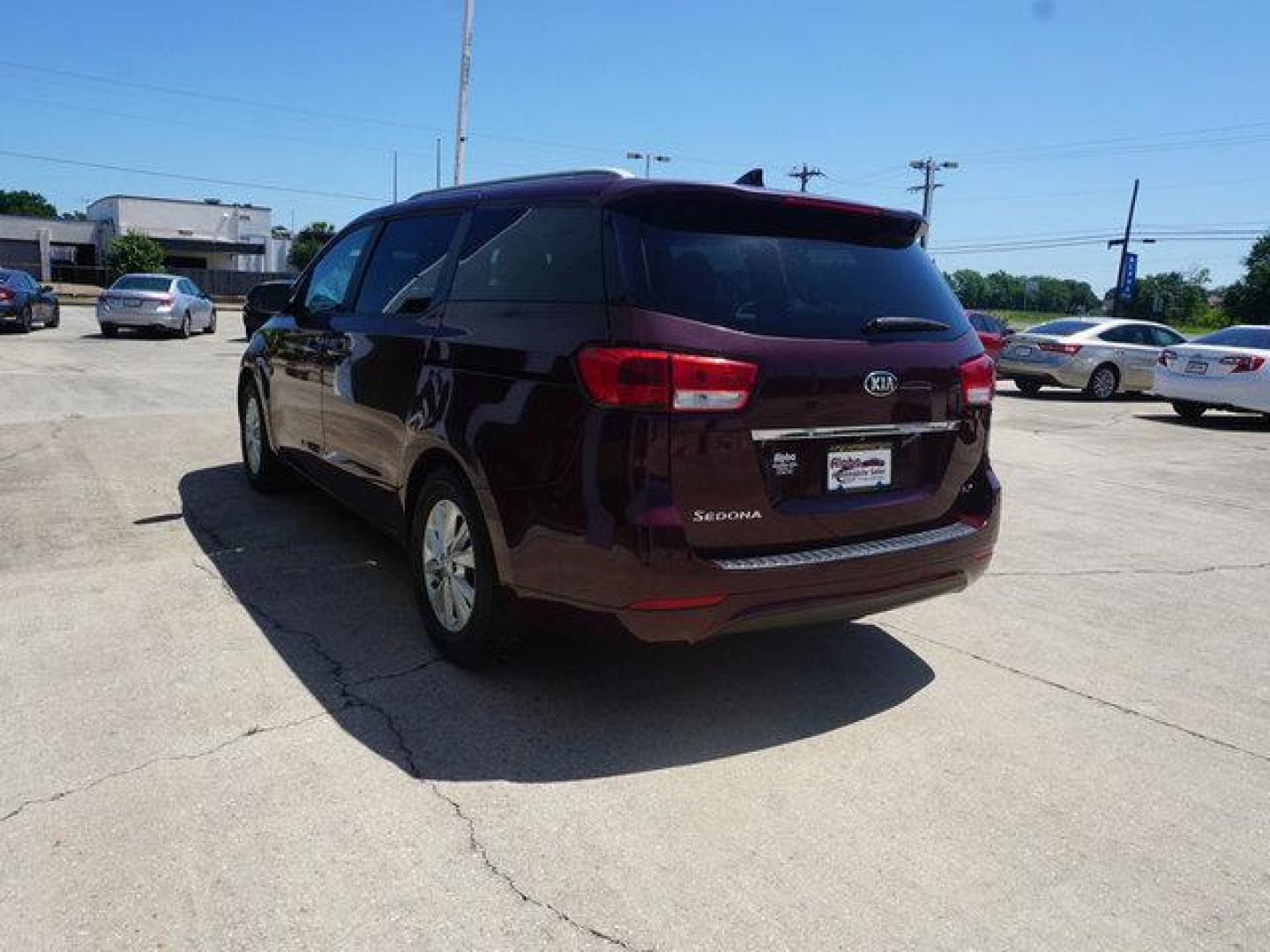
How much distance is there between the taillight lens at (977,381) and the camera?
3.77 m

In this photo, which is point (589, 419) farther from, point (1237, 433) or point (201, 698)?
point (1237, 433)

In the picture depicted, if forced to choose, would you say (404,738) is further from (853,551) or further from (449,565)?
(853,551)

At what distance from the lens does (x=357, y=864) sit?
2639 millimetres

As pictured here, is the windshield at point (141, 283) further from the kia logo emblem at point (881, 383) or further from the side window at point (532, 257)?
the kia logo emblem at point (881, 383)

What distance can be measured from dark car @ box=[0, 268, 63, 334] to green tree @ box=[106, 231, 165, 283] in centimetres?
3405

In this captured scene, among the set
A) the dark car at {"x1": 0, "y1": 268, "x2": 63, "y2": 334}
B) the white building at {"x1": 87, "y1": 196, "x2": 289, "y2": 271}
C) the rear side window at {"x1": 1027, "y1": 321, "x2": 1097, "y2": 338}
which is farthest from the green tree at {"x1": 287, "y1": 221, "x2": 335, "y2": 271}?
the rear side window at {"x1": 1027, "y1": 321, "x2": 1097, "y2": 338}

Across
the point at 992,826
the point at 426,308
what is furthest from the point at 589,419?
the point at 992,826

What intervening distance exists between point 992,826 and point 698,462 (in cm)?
139

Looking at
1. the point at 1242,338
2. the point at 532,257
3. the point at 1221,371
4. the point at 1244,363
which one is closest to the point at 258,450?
the point at 532,257

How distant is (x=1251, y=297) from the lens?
218 ft

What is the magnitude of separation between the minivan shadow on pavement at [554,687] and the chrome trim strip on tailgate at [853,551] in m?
0.50

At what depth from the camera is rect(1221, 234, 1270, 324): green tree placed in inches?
2532

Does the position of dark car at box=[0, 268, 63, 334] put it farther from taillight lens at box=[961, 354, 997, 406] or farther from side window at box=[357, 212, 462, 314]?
taillight lens at box=[961, 354, 997, 406]

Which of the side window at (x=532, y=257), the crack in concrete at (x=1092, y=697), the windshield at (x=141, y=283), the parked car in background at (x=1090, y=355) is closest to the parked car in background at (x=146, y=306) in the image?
the windshield at (x=141, y=283)
